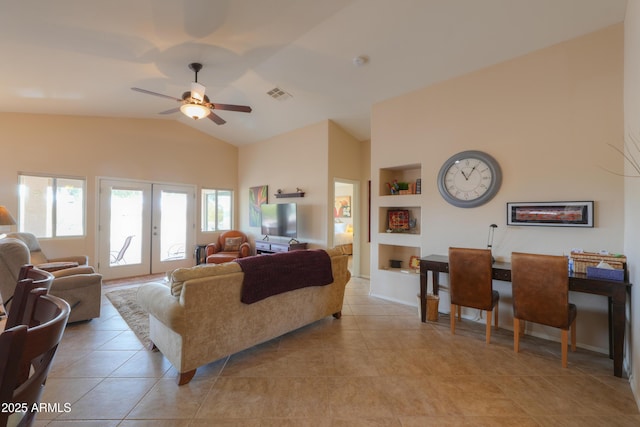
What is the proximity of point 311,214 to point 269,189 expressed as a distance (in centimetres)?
147

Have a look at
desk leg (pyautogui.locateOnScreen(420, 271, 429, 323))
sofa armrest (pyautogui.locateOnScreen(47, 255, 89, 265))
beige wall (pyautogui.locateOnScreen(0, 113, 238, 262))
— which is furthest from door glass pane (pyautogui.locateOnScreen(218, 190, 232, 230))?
desk leg (pyautogui.locateOnScreen(420, 271, 429, 323))

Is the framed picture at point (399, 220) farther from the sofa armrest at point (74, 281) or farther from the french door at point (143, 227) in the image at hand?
the french door at point (143, 227)

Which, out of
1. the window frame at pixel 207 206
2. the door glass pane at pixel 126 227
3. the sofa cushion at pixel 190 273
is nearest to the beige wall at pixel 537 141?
the sofa cushion at pixel 190 273

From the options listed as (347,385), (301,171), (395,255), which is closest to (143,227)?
(301,171)

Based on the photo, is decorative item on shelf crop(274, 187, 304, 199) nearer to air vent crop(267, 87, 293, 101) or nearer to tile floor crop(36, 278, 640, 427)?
air vent crop(267, 87, 293, 101)

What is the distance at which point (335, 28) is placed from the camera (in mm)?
2902

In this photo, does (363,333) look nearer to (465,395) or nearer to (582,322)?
(465,395)

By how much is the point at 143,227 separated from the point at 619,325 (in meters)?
6.99

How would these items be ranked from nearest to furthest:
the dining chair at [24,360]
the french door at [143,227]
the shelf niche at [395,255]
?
the dining chair at [24,360] < the shelf niche at [395,255] < the french door at [143,227]

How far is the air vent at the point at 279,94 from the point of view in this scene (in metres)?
A: 4.29

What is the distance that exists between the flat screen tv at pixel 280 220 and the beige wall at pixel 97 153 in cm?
165

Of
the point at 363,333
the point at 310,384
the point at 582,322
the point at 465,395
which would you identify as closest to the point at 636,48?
the point at 582,322

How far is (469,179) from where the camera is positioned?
332 centimetres

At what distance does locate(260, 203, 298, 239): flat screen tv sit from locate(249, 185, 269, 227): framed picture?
35 cm
